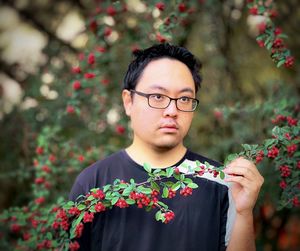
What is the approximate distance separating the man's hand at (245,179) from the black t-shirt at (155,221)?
0.19 m

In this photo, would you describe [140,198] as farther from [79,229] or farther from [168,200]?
[79,229]

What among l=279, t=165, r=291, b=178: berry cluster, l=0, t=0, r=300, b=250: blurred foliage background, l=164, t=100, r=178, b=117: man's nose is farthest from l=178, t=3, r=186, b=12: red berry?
l=279, t=165, r=291, b=178: berry cluster

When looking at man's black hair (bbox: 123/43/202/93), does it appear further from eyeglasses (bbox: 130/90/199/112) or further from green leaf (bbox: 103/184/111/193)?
green leaf (bbox: 103/184/111/193)

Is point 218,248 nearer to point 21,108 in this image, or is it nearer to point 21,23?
point 21,108

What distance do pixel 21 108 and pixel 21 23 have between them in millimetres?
1616

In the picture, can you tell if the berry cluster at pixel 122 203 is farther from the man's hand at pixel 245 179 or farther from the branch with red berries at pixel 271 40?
the branch with red berries at pixel 271 40

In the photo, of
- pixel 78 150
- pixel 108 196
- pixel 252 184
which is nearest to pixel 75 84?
pixel 78 150

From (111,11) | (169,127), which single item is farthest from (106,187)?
(111,11)

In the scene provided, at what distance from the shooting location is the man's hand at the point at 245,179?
2.21m

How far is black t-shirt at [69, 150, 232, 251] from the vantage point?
2.35 m

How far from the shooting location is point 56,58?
4906 millimetres

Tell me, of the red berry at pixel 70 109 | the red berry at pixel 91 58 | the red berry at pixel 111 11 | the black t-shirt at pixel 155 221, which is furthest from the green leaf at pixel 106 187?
the red berry at pixel 111 11

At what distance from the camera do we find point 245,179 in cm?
222

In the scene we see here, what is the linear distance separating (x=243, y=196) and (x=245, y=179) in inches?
3.4
